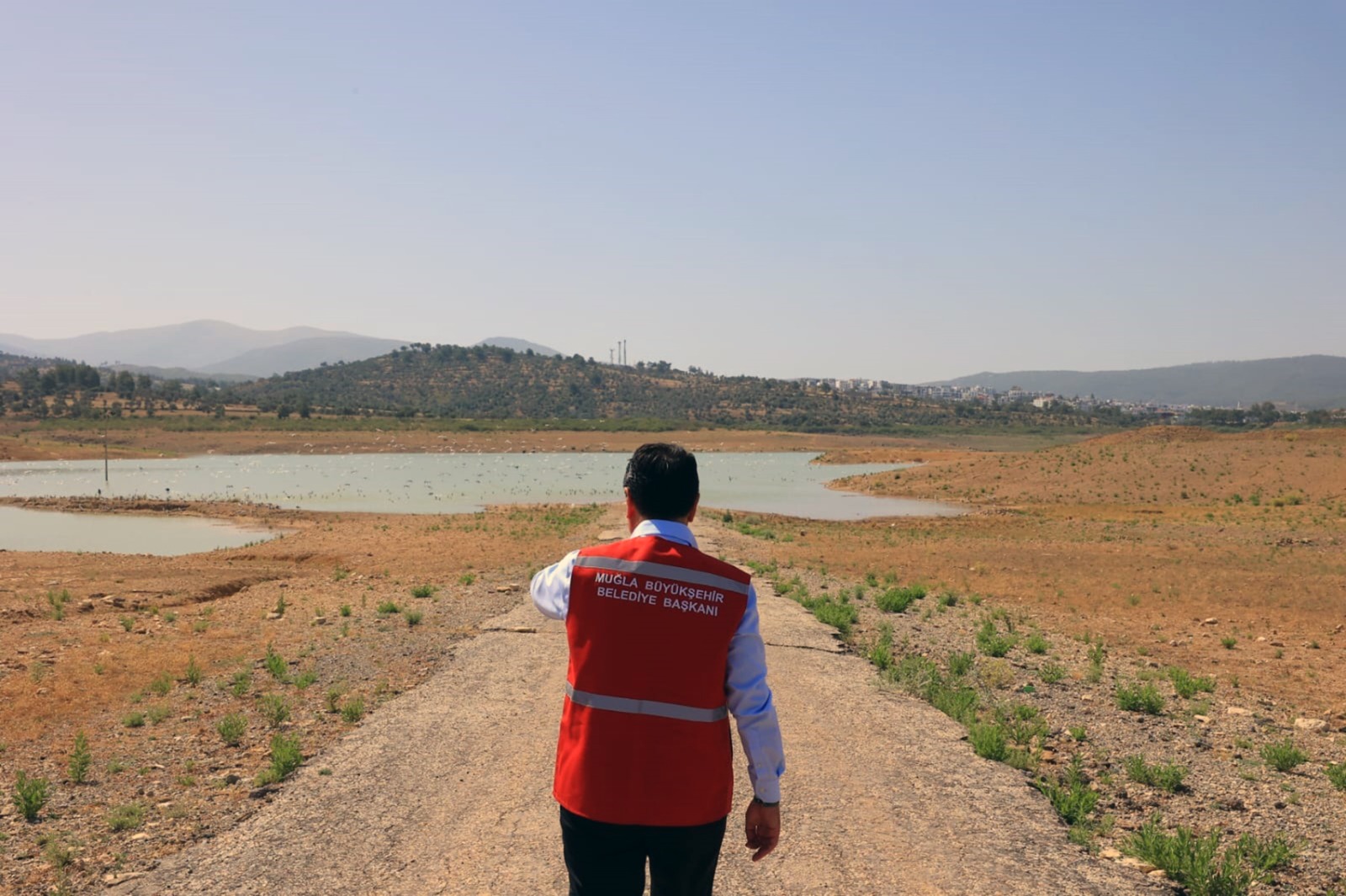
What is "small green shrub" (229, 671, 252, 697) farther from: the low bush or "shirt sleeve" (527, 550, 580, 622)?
the low bush

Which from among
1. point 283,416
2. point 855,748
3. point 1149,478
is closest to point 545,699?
point 855,748

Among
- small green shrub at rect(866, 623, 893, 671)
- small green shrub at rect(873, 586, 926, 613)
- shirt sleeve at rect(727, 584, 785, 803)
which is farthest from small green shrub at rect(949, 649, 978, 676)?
shirt sleeve at rect(727, 584, 785, 803)

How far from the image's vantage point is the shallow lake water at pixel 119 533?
30.0m

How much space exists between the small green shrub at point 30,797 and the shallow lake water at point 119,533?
22761 mm

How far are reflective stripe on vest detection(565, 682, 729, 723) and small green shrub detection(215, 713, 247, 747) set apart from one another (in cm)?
667

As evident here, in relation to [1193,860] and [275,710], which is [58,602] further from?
[1193,860]

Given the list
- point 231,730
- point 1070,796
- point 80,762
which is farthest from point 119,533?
point 1070,796

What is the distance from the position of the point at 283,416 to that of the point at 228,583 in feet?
307

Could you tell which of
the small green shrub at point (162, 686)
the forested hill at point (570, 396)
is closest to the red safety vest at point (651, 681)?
the small green shrub at point (162, 686)

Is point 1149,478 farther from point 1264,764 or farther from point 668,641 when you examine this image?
point 668,641

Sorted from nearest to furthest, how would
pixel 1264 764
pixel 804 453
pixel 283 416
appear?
pixel 1264 764 → pixel 804 453 → pixel 283 416

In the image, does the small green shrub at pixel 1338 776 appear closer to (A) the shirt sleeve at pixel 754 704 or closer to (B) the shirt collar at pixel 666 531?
(A) the shirt sleeve at pixel 754 704

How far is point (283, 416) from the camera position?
106500mm

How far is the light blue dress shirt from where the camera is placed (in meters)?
3.10
